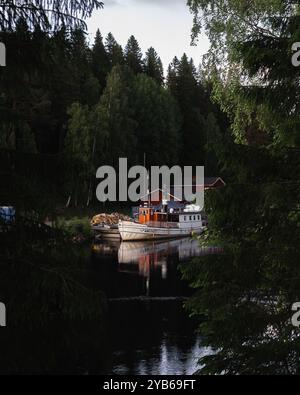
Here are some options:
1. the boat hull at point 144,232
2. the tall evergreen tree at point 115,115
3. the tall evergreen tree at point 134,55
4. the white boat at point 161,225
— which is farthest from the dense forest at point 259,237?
the tall evergreen tree at point 134,55

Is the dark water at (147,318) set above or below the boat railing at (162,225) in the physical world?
below

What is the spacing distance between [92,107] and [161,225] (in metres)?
12.4

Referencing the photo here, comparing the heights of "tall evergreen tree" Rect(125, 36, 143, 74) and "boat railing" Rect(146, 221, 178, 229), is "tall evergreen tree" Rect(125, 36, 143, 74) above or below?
above

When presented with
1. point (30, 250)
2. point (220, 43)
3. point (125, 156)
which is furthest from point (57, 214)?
point (125, 156)

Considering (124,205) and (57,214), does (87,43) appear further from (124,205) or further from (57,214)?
→ (124,205)

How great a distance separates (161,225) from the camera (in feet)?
156

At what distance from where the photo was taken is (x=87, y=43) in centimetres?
507

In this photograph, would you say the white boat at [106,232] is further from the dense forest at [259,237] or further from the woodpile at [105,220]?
the dense forest at [259,237]

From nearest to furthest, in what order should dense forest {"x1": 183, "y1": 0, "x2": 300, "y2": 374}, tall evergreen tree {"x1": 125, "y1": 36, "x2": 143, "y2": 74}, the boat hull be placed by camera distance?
dense forest {"x1": 183, "y1": 0, "x2": 300, "y2": 374} < the boat hull < tall evergreen tree {"x1": 125, "y1": 36, "x2": 143, "y2": 74}

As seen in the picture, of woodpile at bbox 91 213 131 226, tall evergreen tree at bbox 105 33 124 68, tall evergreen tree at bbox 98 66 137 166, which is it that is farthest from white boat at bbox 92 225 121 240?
tall evergreen tree at bbox 105 33 124 68

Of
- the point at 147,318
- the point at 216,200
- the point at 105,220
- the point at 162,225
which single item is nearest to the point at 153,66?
the point at 162,225

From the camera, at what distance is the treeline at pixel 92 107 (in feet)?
16.0

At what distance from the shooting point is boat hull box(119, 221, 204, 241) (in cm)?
4375

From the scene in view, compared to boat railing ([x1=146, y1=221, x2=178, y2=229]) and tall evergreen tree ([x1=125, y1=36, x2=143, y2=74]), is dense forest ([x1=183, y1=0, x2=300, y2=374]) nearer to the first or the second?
boat railing ([x1=146, y1=221, x2=178, y2=229])
